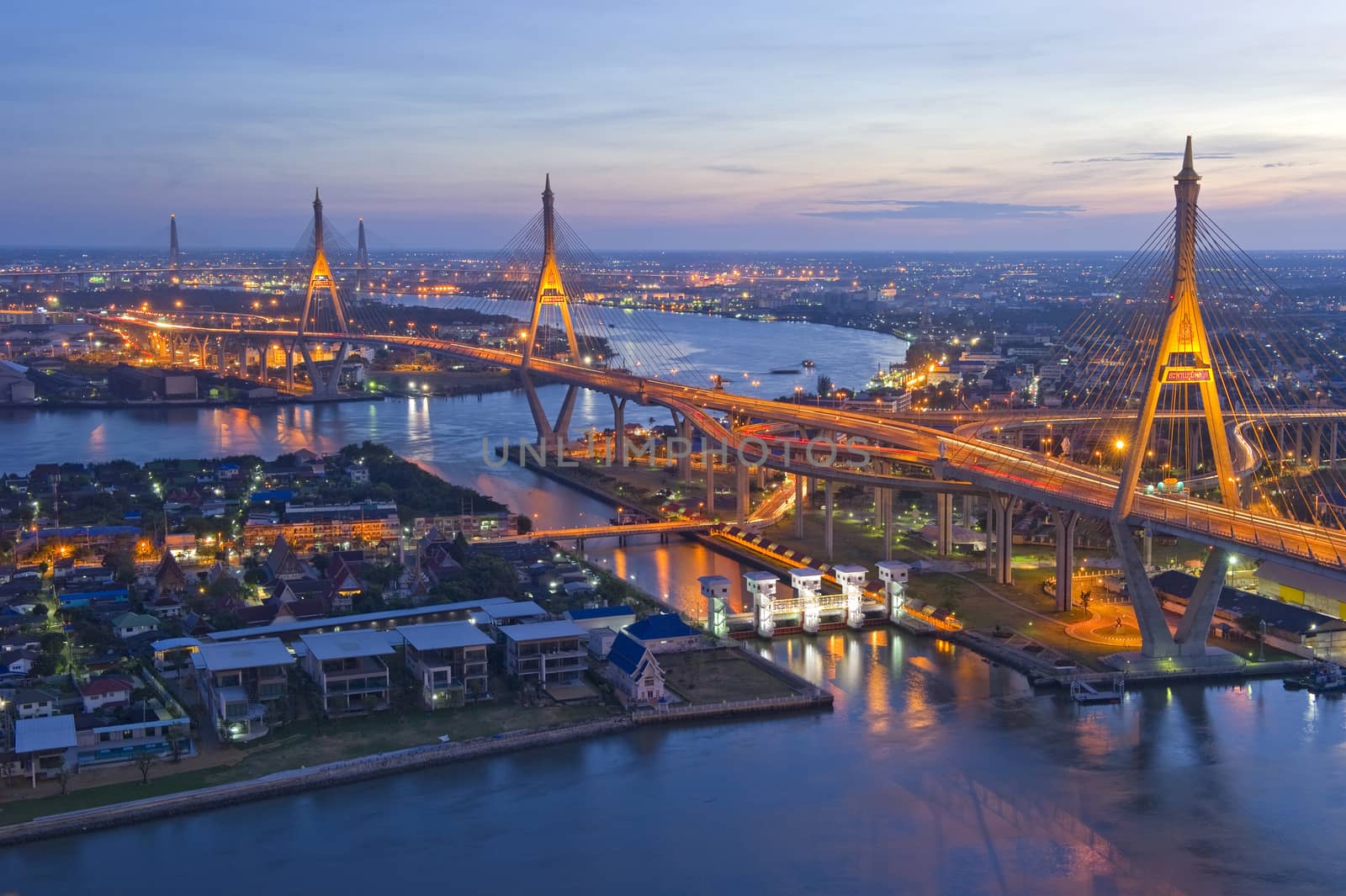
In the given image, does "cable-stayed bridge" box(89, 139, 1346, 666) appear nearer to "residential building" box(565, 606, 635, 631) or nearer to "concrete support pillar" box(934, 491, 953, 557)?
"concrete support pillar" box(934, 491, 953, 557)

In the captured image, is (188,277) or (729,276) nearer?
(188,277)

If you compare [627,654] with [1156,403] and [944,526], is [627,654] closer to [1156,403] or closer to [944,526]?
[1156,403]

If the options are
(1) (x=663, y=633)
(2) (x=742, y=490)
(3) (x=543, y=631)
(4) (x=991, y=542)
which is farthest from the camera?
(2) (x=742, y=490)

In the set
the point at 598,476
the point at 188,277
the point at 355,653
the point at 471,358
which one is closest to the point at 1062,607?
the point at 355,653

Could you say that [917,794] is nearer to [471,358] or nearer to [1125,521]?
[1125,521]

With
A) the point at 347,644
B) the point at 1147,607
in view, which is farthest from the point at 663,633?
the point at 1147,607

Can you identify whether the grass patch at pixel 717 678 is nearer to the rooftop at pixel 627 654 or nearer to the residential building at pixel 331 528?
the rooftop at pixel 627 654
